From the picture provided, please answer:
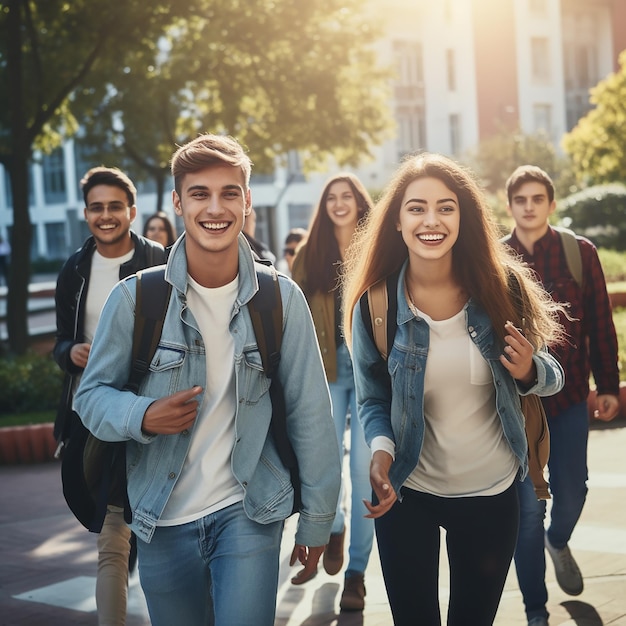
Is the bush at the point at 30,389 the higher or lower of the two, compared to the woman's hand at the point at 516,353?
lower

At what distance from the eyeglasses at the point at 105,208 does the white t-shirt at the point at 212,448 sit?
208cm

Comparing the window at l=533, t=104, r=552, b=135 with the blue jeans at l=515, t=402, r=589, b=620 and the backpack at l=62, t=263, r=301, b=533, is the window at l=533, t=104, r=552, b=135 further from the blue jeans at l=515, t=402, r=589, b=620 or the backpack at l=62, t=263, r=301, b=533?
the backpack at l=62, t=263, r=301, b=533

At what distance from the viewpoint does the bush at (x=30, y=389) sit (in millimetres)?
12867

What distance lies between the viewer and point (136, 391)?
3.28 metres

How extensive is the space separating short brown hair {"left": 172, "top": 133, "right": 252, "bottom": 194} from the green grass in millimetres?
8776

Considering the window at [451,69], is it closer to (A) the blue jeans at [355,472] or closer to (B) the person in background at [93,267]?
(A) the blue jeans at [355,472]

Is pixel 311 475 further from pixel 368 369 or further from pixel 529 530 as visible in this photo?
pixel 529 530

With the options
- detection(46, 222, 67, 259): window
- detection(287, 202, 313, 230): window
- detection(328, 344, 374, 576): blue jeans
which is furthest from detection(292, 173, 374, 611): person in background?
detection(46, 222, 67, 259): window

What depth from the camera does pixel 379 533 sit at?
3.66 meters

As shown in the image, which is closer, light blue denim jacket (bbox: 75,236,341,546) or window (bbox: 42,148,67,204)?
light blue denim jacket (bbox: 75,236,341,546)

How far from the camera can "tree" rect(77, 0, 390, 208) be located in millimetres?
18891

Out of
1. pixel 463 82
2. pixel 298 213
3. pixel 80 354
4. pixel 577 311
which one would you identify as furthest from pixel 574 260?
pixel 463 82

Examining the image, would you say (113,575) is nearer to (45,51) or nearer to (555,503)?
(555,503)

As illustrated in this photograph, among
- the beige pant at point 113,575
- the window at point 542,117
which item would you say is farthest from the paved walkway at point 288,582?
the window at point 542,117
